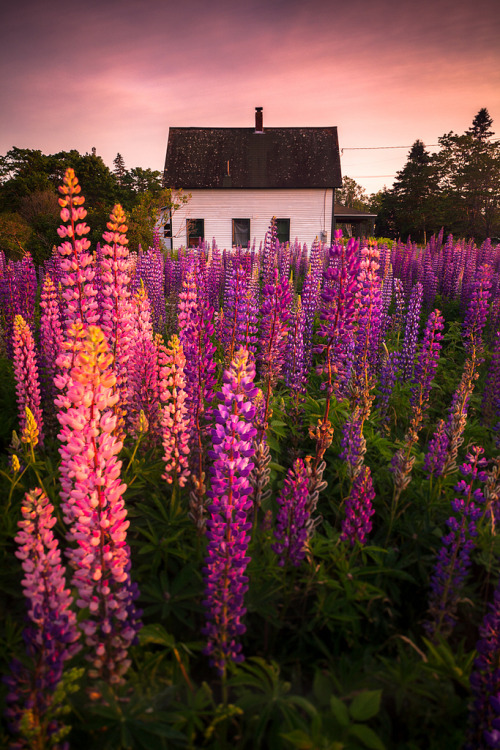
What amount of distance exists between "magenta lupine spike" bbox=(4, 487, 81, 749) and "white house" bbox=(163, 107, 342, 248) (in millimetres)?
28884

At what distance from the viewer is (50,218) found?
20.7m

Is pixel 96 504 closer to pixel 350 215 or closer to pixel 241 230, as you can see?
pixel 241 230

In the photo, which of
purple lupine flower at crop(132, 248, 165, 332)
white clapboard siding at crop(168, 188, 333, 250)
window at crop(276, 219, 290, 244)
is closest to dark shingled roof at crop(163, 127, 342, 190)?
white clapboard siding at crop(168, 188, 333, 250)

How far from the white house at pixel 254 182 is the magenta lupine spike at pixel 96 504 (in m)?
28.6

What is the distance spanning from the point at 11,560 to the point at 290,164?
103ft

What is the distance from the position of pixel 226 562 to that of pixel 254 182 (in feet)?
100

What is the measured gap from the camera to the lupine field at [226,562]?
177cm

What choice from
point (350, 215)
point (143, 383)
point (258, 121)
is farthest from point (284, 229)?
point (143, 383)

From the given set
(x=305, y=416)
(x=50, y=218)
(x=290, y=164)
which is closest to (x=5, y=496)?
(x=305, y=416)

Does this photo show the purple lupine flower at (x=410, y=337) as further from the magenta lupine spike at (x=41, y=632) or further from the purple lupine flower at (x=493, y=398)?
the magenta lupine spike at (x=41, y=632)

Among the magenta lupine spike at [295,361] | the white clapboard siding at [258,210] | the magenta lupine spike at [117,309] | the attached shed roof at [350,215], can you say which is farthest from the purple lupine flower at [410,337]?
the attached shed roof at [350,215]

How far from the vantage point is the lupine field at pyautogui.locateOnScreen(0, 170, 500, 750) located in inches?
69.9

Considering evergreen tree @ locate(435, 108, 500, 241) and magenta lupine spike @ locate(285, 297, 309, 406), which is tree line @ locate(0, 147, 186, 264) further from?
evergreen tree @ locate(435, 108, 500, 241)

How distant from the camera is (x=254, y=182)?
94.8 feet
